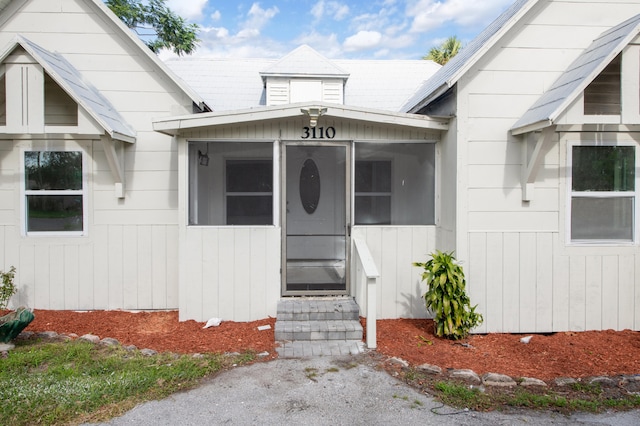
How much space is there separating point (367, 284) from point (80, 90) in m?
4.67

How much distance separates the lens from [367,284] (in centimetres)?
579

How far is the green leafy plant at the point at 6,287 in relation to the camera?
669cm

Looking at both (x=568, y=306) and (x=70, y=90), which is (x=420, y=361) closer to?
(x=568, y=306)

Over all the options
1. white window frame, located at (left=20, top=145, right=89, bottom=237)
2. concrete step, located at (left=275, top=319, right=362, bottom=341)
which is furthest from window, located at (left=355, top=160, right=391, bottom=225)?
white window frame, located at (left=20, top=145, right=89, bottom=237)

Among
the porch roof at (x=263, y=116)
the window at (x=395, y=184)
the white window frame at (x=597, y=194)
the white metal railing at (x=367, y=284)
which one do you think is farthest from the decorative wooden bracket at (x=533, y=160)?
the white metal railing at (x=367, y=284)

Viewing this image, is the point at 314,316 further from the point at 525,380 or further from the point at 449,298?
the point at 525,380

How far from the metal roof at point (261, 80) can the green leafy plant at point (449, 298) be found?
498cm

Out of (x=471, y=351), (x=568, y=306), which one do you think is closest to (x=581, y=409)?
(x=471, y=351)

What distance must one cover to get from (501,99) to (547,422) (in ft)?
13.8

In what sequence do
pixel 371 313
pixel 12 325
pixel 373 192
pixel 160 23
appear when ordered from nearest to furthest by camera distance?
1. pixel 12 325
2. pixel 371 313
3. pixel 373 192
4. pixel 160 23

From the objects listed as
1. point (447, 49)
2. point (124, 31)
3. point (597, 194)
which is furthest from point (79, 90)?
point (447, 49)

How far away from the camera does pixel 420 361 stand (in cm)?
535

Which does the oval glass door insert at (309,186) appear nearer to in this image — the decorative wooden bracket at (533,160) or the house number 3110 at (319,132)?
the house number 3110 at (319,132)

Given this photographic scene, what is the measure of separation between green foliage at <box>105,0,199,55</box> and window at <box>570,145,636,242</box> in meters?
14.4
